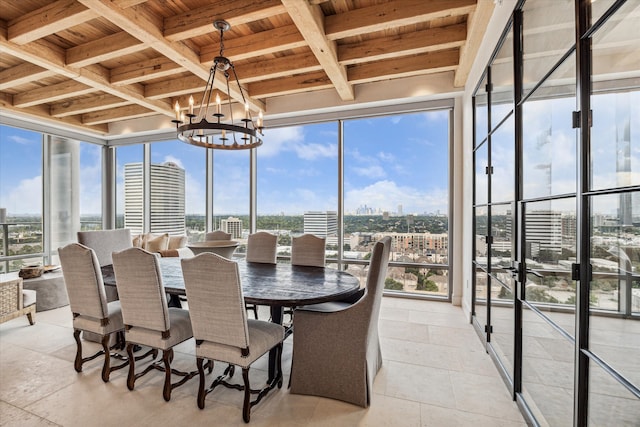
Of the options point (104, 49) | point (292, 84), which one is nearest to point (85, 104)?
point (104, 49)

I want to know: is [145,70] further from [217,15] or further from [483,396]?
[483,396]

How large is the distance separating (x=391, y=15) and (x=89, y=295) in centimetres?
335

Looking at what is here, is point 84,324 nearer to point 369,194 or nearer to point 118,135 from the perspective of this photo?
point 369,194

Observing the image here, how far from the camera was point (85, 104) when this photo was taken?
4.81 metres

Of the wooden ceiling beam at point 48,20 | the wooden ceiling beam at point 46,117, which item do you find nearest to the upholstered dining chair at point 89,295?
the wooden ceiling beam at point 48,20

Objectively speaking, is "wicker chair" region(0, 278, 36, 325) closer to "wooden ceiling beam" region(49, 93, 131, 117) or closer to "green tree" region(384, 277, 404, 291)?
"wooden ceiling beam" region(49, 93, 131, 117)

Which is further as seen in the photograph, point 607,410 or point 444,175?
point 444,175

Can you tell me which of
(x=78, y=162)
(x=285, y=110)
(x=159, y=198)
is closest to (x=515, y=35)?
(x=285, y=110)

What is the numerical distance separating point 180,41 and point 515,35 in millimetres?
2931

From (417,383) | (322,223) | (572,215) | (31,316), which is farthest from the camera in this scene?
(322,223)

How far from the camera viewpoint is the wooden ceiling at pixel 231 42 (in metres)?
2.46

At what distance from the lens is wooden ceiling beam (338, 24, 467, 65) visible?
9.74 ft

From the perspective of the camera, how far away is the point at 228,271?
1746mm

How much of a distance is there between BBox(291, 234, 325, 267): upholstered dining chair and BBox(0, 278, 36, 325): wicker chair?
3072 millimetres
